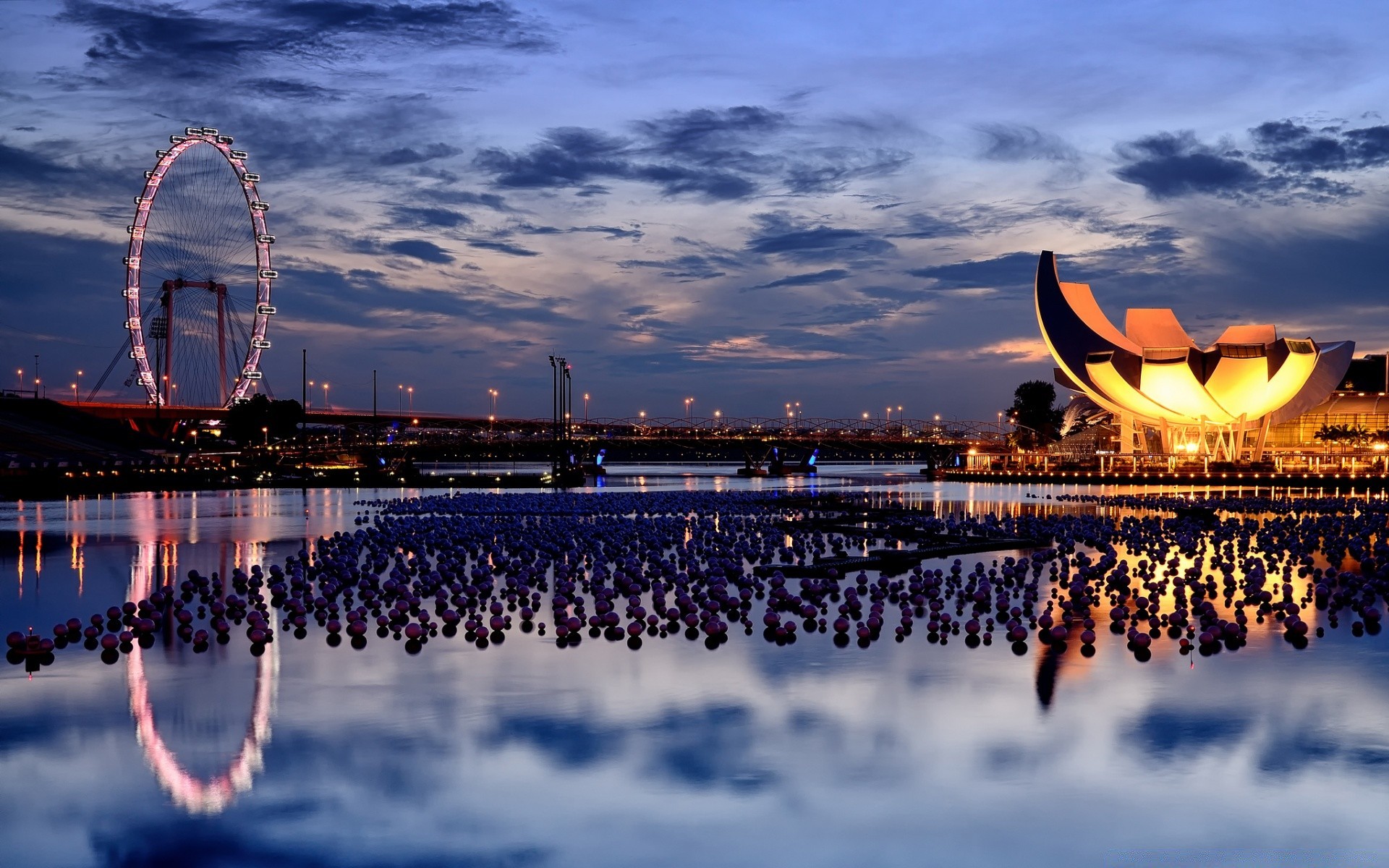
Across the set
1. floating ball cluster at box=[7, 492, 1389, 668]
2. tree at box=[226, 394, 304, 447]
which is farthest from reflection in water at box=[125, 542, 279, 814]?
tree at box=[226, 394, 304, 447]

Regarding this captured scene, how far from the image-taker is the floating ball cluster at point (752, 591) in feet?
87.7

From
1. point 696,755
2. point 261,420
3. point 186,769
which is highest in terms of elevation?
point 261,420

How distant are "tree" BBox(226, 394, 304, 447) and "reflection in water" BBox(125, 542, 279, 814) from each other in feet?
456

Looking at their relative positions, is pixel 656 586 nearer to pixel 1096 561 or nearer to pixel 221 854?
pixel 1096 561

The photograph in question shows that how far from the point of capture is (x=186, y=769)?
17266 mm

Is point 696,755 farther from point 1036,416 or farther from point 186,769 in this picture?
point 1036,416

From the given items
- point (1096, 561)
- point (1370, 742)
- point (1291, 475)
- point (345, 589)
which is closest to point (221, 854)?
point (1370, 742)

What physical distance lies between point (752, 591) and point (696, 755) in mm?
14598

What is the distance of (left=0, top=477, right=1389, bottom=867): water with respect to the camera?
14445mm

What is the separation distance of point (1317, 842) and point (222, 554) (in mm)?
39494

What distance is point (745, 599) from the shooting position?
1161 inches

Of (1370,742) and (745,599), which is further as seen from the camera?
(745,599)

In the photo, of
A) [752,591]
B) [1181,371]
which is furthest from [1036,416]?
[752,591]

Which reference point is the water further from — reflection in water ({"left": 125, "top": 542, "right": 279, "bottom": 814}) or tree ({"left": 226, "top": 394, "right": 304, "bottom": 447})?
tree ({"left": 226, "top": 394, "right": 304, "bottom": 447})
